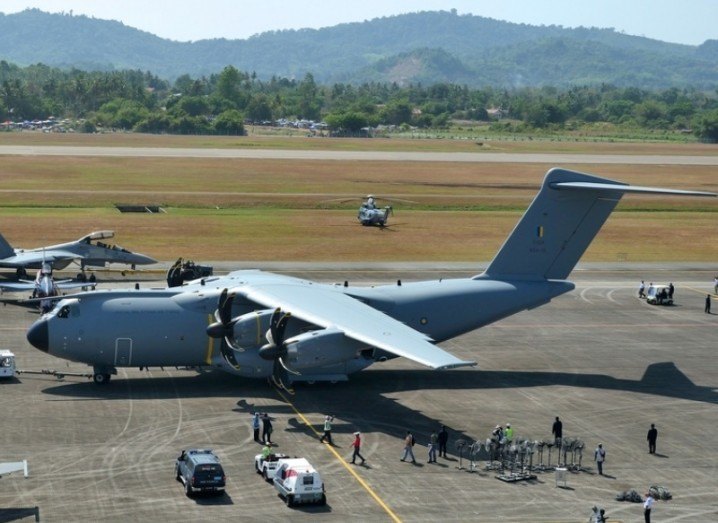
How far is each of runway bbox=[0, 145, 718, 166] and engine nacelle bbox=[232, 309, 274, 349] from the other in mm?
128944

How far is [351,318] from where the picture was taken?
141 ft

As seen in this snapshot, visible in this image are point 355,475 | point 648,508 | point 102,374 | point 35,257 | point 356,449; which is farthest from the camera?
point 35,257

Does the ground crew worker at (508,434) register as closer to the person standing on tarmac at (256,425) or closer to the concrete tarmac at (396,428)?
the concrete tarmac at (396,428)

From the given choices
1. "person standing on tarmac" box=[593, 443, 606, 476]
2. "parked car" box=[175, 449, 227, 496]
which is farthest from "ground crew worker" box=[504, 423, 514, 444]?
"parked car" box=[175, 449, 227, 496]

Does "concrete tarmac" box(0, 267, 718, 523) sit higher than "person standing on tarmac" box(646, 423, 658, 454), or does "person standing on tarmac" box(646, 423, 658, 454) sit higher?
"person standing on tarmac" box(646, 423, 658, 454)

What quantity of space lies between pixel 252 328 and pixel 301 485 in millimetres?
11852

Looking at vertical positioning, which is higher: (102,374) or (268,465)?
(268,465)

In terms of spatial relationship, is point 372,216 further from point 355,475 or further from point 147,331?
point 355,475

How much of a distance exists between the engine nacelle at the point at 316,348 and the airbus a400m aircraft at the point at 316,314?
0.12 feet

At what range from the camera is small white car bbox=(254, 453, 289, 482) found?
116 ft

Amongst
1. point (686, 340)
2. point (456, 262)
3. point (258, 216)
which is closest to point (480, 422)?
point (686, 340)

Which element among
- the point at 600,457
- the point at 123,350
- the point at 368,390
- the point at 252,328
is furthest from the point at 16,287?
the point at 600,457

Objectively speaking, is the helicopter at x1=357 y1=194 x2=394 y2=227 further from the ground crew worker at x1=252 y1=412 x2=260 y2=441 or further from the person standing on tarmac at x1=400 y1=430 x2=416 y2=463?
the person standing on tarmac at x1=400 y1=430 x2=416 y2=463

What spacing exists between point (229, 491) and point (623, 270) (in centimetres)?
5303
